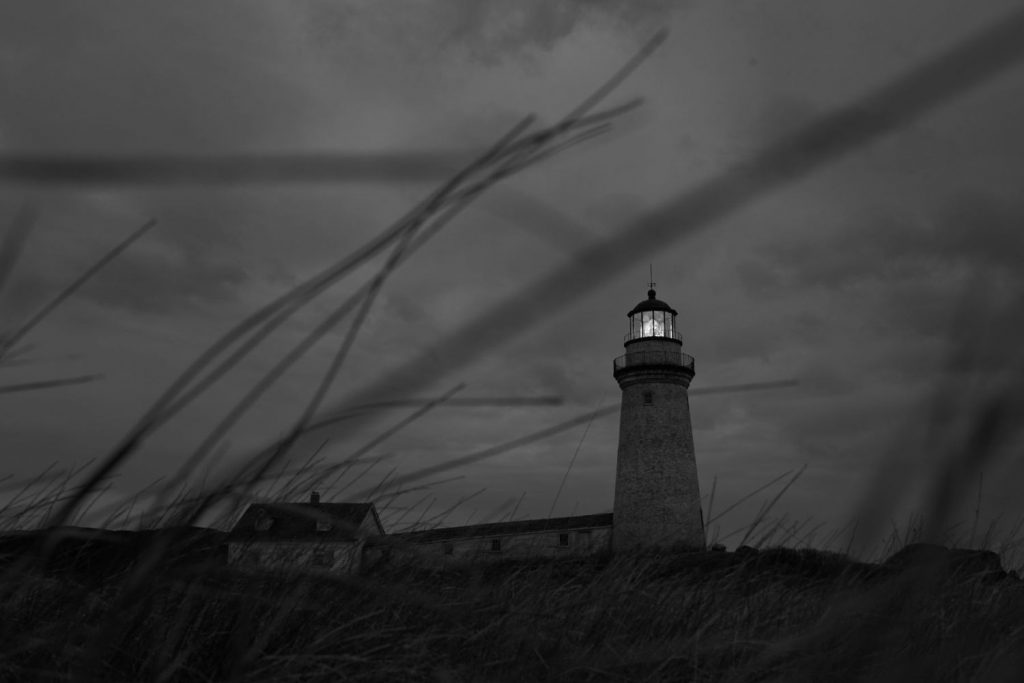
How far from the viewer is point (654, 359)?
29906 mm

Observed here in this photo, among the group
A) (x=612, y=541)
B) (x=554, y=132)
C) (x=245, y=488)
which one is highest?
(x=612, y=541)

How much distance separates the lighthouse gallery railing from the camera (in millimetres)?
29875

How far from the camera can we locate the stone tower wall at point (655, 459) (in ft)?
91.2

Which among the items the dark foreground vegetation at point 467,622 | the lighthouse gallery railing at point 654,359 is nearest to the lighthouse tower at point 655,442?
the lighthouse gallery railing at point 654,359

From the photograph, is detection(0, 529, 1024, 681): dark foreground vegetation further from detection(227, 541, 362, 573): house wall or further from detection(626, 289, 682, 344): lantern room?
detection(626, 289, 682, 344): lantern room

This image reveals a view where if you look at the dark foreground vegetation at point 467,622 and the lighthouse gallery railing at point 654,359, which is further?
the lighthouse gallery railing at point 654,359

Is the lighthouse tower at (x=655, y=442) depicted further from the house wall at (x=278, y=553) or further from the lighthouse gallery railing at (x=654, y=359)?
the house wall at (x=278, y=553)

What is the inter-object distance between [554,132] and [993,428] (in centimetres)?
41

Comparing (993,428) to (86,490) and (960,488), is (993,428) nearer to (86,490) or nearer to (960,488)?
(960,488)

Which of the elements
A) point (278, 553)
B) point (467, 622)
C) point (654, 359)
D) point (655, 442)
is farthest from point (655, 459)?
point (467, 622)

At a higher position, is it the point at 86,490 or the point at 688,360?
the point at 688,360

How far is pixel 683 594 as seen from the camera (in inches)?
145

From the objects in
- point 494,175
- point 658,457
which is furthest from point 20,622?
point 658,457

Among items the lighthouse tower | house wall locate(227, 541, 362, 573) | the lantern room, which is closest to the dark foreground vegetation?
house wall locate(227, 541, 362, 573)
